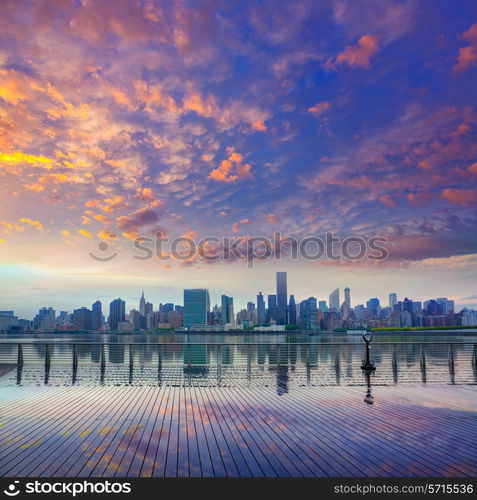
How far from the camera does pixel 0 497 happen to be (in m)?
4.68

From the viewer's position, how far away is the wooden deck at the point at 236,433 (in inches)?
227

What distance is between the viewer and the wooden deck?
5.76 m

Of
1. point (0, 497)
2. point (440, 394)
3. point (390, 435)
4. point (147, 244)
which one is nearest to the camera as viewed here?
point (0, 497)

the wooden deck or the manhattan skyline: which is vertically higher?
the manhattan skyline

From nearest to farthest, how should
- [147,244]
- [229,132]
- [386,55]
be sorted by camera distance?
[386,55] < [229,132] < [147,244]

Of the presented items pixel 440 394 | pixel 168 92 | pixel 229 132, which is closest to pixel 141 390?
pixel 440 394

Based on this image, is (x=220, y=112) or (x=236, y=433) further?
(x=220, y=112)

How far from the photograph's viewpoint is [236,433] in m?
7.67

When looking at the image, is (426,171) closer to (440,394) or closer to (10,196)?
(440,394)

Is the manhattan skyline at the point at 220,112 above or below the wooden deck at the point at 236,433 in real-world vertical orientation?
above

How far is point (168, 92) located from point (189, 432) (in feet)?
61.7

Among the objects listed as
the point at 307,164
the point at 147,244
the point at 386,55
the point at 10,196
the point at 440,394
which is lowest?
the point at 440,394

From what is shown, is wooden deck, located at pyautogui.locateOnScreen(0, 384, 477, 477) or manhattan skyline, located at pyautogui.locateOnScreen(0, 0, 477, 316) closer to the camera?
wooden deck, located at pyautogui.locateOnScreen(0, 384, 477, 477)

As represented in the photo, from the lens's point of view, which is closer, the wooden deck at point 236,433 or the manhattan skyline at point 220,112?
the wooden deck at point 236,433
